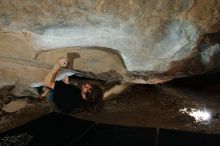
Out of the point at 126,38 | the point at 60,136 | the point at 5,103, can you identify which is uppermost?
the point at 126,38

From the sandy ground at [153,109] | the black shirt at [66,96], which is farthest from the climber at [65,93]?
the sandy ground at [153,109]

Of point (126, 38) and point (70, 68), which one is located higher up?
point (126, 38)

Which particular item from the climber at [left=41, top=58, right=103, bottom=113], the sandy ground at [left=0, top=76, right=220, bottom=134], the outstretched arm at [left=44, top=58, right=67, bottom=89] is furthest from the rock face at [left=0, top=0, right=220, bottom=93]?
the sandy ground at [left=0, top=76, right=220, bottom=134]

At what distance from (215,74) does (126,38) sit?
2965 mm

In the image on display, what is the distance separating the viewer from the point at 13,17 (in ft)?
18.6

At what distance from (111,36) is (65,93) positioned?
136 centimetres

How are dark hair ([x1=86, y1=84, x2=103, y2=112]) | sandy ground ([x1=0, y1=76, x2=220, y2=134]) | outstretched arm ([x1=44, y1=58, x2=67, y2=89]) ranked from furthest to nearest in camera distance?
dark hair ([x1=86, y1=84, x2=103, y2=112]) → sandy ground ([x1=0, y1=76, x2=220, y2=134]) → outstretched arm ([x1=44, y1=58, x2=67, y2=89])

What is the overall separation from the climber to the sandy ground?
0.97ft

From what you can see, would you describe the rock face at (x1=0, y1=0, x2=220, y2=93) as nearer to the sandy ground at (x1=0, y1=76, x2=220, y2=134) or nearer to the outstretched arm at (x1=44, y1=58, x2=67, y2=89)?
the outstretched arm at (x1=44, y1=58, x2=67, y2=89)

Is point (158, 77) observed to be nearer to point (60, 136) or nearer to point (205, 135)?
point (205, 135)

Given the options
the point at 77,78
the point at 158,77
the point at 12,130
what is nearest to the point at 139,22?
the point at 158,77

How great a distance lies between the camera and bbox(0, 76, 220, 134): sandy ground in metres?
6.19

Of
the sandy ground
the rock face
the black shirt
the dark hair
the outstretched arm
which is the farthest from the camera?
the dark hair

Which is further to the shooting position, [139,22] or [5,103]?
[5,103]
